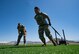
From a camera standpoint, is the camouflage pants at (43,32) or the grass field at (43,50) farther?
the camouflage pants at (43,32)

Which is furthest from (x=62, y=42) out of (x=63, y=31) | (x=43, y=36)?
(x=43, y=36)

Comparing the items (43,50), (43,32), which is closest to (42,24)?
(43,32)

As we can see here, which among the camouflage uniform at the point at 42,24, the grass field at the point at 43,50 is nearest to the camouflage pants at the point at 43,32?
the camouflage uniform at the point at 42,24

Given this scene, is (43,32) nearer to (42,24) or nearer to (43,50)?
(42,24)

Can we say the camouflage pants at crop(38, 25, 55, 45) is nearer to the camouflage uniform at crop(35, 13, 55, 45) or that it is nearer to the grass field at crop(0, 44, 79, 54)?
the camouflage uniform at crop(35, 13, 55, 45)

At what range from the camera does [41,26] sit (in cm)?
1068

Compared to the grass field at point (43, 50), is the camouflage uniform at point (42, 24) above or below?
above

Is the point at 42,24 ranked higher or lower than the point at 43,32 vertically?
higher

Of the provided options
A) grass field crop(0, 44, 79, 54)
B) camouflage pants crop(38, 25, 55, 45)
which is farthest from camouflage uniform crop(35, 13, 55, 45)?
grass field crop(0, 44, 79, 54)

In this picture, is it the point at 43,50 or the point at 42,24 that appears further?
the point at 42,24

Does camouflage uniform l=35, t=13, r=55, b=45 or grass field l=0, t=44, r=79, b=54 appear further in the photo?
camouflage uniform l=35, t=13, r=55, b=45

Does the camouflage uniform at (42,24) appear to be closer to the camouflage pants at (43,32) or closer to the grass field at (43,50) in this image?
the camouflage pants at (43,32)

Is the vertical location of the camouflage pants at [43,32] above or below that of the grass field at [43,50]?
above

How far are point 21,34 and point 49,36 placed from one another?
6650 mm
